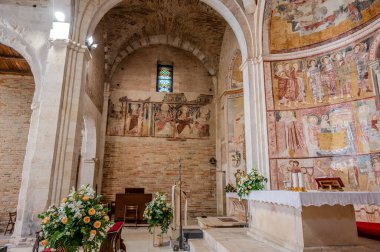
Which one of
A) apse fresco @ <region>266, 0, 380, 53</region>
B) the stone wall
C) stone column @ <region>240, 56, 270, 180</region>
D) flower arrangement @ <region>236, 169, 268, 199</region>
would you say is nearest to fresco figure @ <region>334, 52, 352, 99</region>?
apse fresco @ <region>266, 0, 380, 53</region>

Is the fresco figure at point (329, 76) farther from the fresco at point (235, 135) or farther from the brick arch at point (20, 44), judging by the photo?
the brick arch at point (20, 44)

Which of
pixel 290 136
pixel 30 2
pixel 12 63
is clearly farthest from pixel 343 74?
pixel 12 63

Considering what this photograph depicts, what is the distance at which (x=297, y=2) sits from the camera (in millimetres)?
8148

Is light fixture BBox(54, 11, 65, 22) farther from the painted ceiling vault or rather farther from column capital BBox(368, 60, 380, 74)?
column capital BBox(368, 60, 380, 74)

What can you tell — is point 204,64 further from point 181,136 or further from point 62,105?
point 62,105

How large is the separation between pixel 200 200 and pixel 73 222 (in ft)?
35.3

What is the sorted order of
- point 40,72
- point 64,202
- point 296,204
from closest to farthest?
1. point 64,202
2. point 296,204
3. point 40,72

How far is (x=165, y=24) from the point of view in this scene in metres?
13.7

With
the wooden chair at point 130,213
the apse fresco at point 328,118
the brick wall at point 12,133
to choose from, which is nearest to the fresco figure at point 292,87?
the apse fresco at point 328,118

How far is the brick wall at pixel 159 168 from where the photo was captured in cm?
1279

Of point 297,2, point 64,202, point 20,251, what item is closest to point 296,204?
point 64,202

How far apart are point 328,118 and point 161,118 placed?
28.5ft

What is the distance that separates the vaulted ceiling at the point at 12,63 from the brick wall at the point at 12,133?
11.5 inches

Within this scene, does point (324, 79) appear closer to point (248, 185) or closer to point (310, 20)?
point (310, 20)
